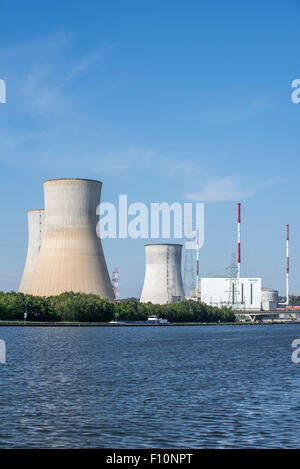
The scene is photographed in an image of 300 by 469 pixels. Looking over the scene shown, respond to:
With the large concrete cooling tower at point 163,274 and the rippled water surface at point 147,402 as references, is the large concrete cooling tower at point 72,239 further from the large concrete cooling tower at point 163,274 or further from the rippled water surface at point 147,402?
the rippled water surface at point 147,402

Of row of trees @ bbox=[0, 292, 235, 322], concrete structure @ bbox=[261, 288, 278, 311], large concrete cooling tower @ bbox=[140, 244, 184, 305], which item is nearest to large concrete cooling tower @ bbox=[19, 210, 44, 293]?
row of trees @ bbox=[0, 292, 235, 322]

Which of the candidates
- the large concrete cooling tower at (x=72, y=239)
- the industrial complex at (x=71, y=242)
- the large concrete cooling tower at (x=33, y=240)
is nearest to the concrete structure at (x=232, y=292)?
the large concrete cooling tower at (x=33, y=240)

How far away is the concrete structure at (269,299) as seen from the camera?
7087 inches

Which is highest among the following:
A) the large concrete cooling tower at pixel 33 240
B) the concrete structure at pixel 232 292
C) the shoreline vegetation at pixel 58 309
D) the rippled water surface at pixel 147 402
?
the large concrete cooling tower at pixel 33 240

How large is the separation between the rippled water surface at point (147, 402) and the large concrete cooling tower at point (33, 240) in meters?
60.6

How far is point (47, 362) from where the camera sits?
122 feet

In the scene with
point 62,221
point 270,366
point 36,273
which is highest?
point 62,221

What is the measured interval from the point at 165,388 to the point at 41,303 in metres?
61.5

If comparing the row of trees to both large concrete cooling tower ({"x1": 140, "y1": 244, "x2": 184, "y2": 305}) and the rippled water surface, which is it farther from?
the rippled water surface

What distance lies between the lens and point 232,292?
162m
